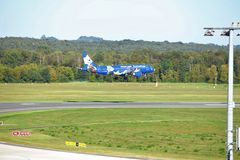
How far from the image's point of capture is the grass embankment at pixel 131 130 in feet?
160

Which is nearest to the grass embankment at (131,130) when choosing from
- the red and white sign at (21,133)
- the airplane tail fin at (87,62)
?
the red and white sign at (21,133)

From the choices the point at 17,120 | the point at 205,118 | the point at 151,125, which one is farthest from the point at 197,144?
the point at 17,120

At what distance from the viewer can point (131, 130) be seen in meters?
63.5

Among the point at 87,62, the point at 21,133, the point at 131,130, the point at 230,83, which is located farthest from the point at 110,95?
the point at 230,83

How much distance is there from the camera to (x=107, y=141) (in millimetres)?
54562

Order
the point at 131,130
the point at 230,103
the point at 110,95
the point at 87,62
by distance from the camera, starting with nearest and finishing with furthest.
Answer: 1. the point at 230,103
2. the point at 131,130
3. the point at 110,95
4. the point at 87,62

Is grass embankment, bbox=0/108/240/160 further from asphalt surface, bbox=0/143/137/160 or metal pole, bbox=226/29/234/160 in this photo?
metal pole, bbox=226/29/234/160

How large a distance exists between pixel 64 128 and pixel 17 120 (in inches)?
408

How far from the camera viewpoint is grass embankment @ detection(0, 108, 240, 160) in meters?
48.9

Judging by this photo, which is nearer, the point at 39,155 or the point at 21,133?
the point at 39,155

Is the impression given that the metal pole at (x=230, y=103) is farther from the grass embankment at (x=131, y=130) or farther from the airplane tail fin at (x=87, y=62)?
the airplane tail fin at (x=87, y=62)

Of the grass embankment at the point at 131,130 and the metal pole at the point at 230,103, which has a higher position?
the metal pole at the point at 230,103

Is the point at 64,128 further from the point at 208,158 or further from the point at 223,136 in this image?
the point at 208,158

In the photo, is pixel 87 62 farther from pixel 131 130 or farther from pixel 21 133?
pixel 21 133
